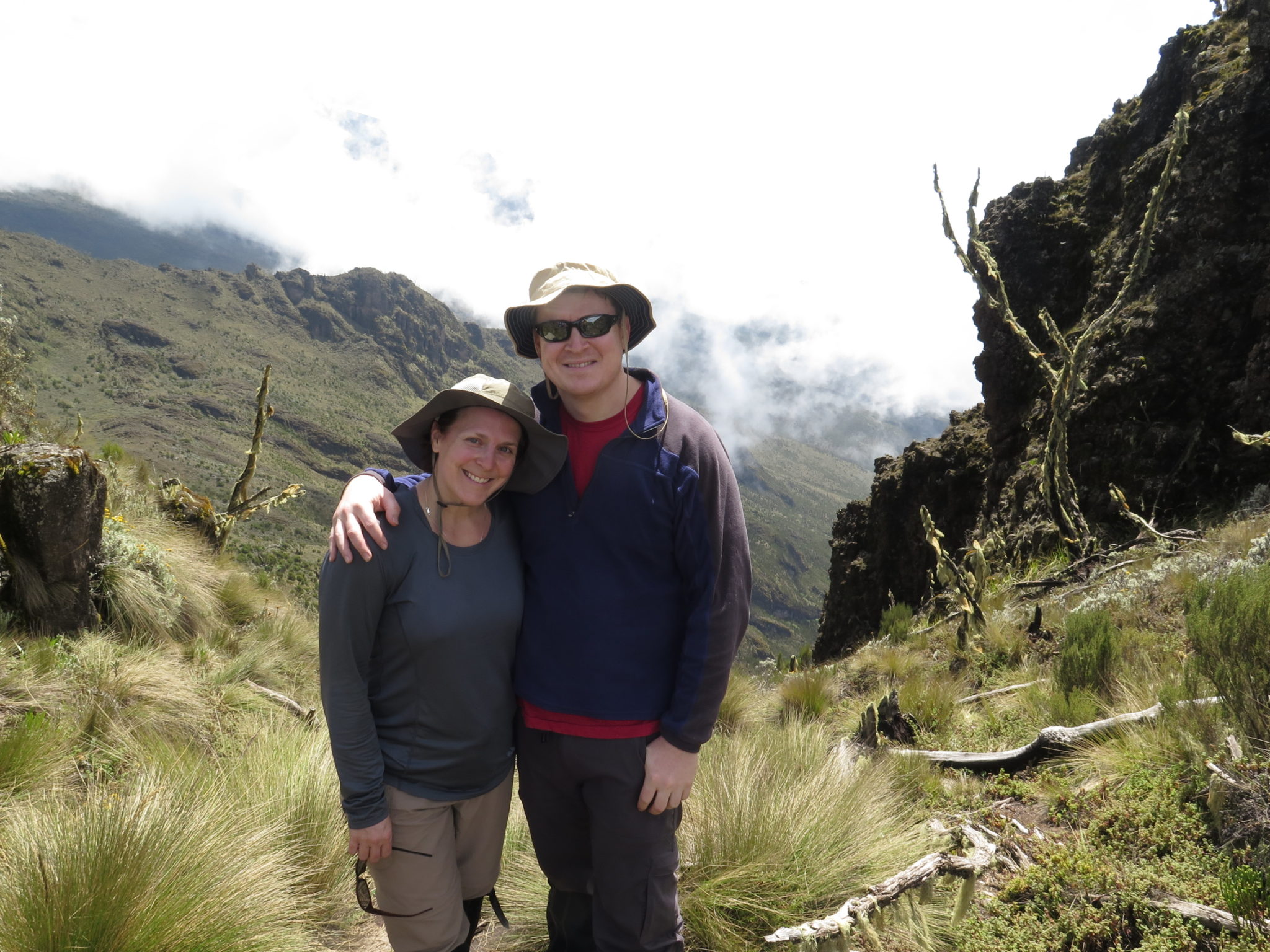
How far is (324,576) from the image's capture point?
7.31ft

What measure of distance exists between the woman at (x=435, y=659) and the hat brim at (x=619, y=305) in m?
0.31

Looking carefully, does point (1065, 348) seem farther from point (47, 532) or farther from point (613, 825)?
point (47, 532)

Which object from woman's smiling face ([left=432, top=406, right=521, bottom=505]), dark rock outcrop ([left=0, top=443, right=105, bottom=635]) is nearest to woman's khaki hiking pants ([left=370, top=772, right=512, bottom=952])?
woman's smiling face ([left=432, top=406, right=521, bottom=505])

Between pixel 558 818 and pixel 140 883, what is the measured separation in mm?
1420

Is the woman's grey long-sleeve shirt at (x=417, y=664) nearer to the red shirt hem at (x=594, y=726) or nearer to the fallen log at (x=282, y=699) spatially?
the red shirt hem at (x=594, y=726)

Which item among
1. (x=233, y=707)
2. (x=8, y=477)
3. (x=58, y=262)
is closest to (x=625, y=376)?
(x=233, y=707)

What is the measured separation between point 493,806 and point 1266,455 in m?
9.55

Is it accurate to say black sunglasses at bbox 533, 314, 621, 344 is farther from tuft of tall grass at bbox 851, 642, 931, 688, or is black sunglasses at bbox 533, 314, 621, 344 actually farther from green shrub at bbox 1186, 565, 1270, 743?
tuft of tall grass at bbox 851, 642, 931, 688

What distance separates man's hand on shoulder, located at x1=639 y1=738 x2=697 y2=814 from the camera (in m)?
2.32

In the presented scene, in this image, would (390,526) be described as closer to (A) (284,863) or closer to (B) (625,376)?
(B) (625,376)

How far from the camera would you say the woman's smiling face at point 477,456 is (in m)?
2.37

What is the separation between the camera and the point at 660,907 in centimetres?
240

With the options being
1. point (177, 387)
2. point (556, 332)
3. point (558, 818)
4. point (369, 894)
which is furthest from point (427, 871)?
point (177, 387)

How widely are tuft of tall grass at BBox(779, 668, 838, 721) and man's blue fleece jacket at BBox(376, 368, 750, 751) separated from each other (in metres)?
4.29
